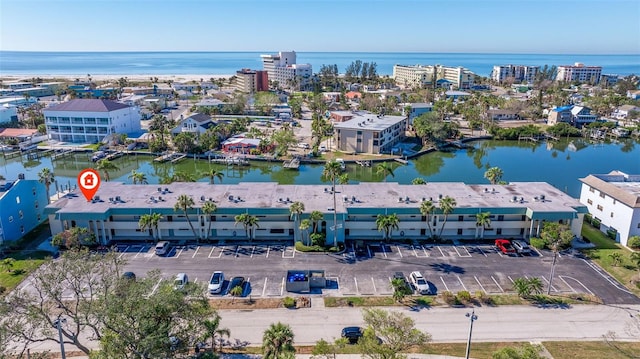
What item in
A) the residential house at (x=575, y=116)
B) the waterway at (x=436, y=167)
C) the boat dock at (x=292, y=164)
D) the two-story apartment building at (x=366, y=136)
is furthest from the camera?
the residential house at (x=575, y=116)

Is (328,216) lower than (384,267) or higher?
higher

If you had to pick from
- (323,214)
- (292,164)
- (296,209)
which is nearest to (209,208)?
(296,209)

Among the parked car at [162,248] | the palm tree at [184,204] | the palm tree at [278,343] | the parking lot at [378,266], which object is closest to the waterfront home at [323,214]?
the palm tree at [184,204]

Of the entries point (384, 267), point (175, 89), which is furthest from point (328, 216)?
point (175, 89)

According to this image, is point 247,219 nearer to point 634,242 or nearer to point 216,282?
point 216,282

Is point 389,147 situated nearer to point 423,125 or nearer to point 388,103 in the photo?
point 423,125

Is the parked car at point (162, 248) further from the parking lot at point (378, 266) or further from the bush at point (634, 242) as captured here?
the bush at point (634, 242)

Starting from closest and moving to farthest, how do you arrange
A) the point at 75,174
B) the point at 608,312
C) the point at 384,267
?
the point at 608,312
the point at 384,267
the point at 75,174
